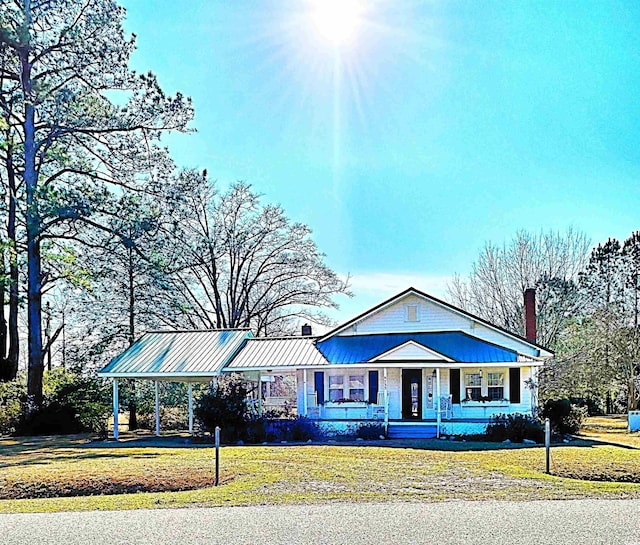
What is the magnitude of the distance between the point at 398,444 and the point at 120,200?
15796 mm

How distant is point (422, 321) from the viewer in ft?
89.5

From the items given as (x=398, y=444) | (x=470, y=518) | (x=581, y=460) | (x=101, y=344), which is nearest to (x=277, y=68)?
(x=398, y=444)

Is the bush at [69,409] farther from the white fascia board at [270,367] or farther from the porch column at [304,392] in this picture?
the porch column at [304,392]

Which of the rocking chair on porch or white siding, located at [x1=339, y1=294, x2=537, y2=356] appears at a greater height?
white siding, located at [x1=339, y1=294, x2=537, y2=356]

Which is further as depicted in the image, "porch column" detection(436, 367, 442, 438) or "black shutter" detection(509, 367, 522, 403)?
"black shutter" detection(509, 367, 522, 403)

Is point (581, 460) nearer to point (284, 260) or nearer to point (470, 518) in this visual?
point (470, 518)

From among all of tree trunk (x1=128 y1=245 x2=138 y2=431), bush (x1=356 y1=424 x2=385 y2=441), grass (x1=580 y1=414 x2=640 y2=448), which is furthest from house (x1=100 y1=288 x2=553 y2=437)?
tree trunk (x1=128 y1=245 x2=138 y2=431)

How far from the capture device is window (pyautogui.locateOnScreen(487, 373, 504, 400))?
991 inches

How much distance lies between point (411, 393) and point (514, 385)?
3.61 meters

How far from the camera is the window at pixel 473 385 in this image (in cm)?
2538

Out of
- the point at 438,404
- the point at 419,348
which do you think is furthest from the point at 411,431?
the point at 419,348

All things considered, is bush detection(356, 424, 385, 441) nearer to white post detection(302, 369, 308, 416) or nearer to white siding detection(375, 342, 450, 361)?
white siding detection(375, 342, 450, 361)

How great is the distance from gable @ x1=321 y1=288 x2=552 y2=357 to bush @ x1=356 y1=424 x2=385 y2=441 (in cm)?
489

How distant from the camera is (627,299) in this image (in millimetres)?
41406
